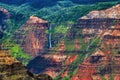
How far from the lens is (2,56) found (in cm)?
11706

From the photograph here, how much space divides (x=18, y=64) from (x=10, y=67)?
1438 mm

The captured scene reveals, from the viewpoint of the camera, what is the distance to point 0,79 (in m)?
114

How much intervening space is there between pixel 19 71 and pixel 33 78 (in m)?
2.56

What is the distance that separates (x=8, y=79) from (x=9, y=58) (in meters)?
4.69

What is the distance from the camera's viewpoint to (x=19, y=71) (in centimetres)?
11462

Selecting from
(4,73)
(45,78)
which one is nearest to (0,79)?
(4,73)

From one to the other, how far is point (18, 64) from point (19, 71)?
1.33m

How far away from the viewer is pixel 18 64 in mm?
115312

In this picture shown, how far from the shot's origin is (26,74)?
377ft

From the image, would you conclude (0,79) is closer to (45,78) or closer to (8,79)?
(8,79)

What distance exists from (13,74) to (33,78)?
10.9 ft

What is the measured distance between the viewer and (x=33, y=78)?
11481 cm

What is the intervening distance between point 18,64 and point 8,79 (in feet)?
10.4

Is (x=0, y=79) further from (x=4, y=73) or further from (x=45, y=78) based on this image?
(x=45, y=78)
